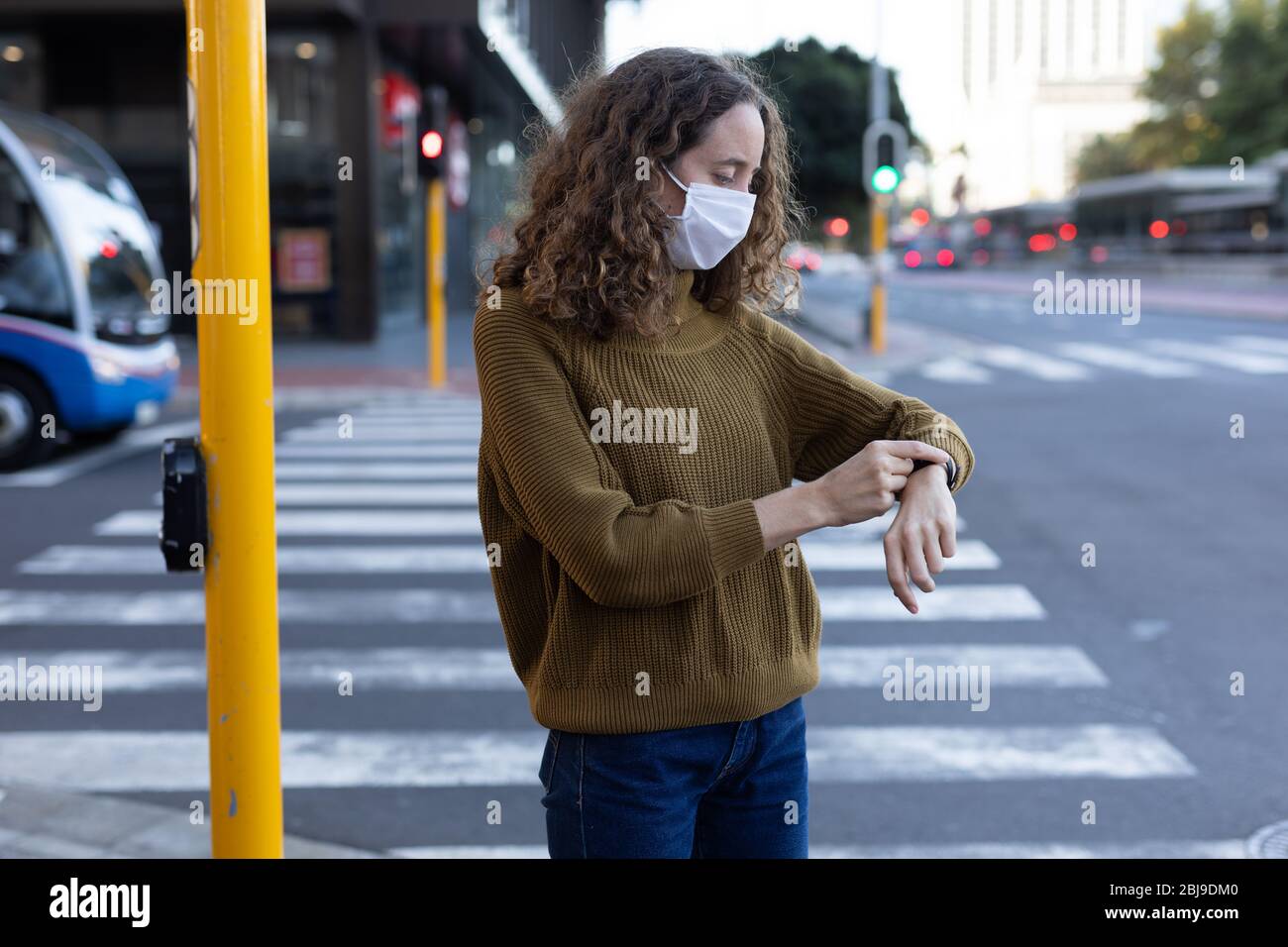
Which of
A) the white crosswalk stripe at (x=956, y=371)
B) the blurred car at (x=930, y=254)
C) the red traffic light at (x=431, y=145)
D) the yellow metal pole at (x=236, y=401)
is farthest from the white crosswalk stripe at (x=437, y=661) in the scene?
the blurred car at (x=930, y=254)

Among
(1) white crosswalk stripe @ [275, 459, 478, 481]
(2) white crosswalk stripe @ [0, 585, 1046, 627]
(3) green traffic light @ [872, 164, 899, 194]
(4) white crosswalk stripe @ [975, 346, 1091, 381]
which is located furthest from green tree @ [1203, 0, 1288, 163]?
(2) white crosswalk stripe @ [0, 585, 1046, 627]

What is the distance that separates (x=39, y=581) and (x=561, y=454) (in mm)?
6267

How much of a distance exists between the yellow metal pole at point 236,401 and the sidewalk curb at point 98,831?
1.49 metres

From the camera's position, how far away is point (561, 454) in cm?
188

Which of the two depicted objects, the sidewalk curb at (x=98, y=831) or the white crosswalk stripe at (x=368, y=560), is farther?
the white crosswalk stripe at (x=368, y=560)

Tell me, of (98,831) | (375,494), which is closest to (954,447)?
(98,831)

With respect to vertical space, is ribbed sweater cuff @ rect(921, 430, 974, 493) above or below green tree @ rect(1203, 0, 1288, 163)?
below

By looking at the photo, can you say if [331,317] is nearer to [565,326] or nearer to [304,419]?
[304,419]

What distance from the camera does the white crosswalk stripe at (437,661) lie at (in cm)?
475

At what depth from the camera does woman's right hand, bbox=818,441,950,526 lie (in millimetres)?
1863

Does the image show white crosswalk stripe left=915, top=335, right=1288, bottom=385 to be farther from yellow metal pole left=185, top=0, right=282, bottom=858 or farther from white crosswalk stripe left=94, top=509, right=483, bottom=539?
yellow metal pole left=185, top=0, right=282, bottom=858

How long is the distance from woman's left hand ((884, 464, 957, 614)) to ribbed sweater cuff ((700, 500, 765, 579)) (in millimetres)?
188

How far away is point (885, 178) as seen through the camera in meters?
Result: 19.8

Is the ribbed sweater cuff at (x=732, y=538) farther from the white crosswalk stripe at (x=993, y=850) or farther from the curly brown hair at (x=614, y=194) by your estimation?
the white crosswalk stripe at (x=993, y=850)
